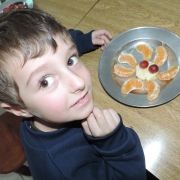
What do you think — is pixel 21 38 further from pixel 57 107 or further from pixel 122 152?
pixel 122 152

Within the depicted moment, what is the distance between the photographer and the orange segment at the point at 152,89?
1.04m

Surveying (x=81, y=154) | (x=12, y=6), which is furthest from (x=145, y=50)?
(x=12, y=6)

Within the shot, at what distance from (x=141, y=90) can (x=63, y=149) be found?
42 centimetres

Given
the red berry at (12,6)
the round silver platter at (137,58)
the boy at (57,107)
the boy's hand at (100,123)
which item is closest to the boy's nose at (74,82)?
the boy at (57,107)

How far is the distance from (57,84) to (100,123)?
0.81 ft

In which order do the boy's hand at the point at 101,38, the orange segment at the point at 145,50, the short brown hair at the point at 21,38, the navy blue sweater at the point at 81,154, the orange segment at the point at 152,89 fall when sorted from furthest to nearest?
the boy's hand at the point at 101,38 < the orange segment at the point at 145,50 < the orange segment at the point at 152,89 < the navy blue sweater at the point at 81,154 < the short brown hair at the point at 21,38

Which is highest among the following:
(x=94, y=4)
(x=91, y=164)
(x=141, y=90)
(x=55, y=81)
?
(x=55, y=81)

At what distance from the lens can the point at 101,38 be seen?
128 cm

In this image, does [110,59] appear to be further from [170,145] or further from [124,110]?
[170,145]

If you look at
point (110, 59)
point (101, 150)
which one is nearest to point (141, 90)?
point (110, 59)

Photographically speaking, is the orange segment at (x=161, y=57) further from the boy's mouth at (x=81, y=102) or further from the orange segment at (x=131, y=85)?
the boy's mouth at (x=81, y=102)

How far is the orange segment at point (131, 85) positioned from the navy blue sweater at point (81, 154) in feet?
0.60

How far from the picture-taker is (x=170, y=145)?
95cm

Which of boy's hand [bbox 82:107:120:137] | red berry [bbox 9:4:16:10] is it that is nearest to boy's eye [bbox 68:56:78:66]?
boy's hand [bbox 82:107:120:137]
